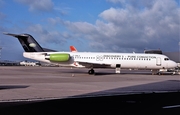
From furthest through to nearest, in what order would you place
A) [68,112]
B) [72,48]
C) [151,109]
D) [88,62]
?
[72,48] → [88,62] → [151,109] → [68,112]

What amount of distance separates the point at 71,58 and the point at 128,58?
8491mm

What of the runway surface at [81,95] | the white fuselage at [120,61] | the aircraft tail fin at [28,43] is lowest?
the runway surface at [81,95]

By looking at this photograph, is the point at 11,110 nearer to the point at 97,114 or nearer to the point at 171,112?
the point at 97,114

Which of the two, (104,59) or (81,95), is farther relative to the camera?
(104,59)

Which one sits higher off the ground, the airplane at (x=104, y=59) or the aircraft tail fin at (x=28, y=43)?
the aircraft tail fin at (x=28, y=43)

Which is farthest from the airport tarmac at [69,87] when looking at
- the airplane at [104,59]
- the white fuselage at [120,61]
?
the white fuselage at [120,61]

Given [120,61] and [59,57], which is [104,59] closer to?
[120,61]

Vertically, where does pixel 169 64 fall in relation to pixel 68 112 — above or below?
above

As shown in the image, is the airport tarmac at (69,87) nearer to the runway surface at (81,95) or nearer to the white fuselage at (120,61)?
the runway surface at (81,95)

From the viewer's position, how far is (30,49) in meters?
38.7

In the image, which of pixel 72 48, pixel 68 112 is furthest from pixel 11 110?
pixel 72 48

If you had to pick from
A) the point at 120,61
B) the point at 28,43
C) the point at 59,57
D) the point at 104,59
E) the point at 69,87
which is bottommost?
the point at 69,87

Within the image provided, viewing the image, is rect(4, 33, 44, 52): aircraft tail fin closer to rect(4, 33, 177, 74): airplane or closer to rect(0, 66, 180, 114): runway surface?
rect(4, 33, 177, 74): airplane

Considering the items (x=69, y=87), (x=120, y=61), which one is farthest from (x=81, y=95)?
(x=120, y=61)
